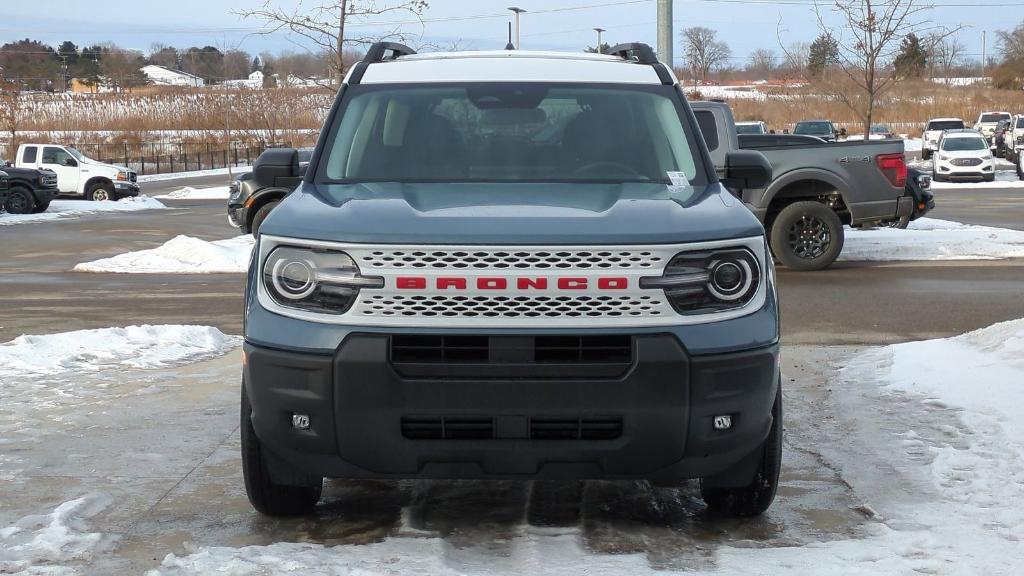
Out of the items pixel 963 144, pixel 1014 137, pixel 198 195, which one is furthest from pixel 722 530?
pixel 1014 137

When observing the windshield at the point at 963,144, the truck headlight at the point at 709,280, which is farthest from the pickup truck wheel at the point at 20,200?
the truck headlight at the point at 709,280

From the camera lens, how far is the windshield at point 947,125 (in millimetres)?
Result: 52625

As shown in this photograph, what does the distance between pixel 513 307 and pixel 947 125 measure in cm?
5297

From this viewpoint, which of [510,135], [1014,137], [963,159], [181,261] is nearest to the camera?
[510,135]

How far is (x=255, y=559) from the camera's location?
14.0 feet

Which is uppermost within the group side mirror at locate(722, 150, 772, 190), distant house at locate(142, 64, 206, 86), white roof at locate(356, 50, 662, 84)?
distant house at locate(142, 64, 206, 86)

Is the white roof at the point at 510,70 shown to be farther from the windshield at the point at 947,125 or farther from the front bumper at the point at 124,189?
the windshield at the point at 947,125

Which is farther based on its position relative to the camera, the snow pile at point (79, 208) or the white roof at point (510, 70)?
the snow pile at point (79, 208)

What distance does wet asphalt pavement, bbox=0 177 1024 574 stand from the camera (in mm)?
4625

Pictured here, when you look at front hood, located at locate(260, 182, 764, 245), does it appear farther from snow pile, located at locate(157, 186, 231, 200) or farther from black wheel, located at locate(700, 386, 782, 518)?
snow pile, located at locate(157, 186, 231, 200)

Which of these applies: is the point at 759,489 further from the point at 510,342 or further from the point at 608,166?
the point at 608,166

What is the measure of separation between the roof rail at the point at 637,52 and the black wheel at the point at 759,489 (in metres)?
2.04

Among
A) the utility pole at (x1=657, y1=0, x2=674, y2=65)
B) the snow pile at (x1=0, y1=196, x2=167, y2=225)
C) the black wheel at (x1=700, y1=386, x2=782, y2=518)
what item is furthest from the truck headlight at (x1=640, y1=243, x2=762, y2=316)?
the snow pile at (x1=0, y1=196, x2=167, y2=225)

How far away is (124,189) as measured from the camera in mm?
36219
